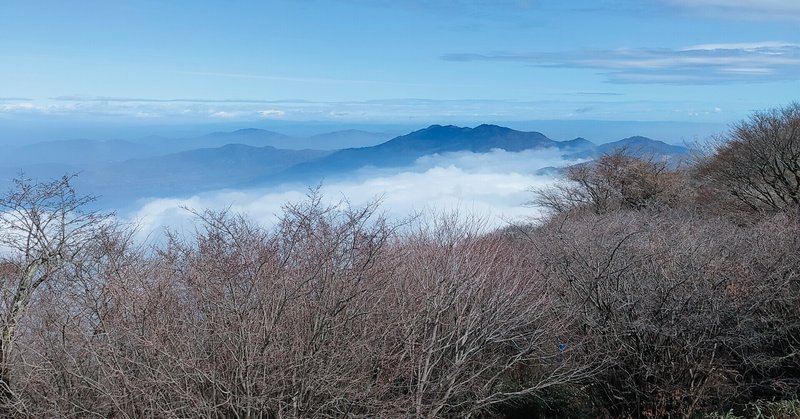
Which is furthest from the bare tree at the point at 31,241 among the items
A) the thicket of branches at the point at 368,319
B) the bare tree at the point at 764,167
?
the bare tree at the point at 764,167

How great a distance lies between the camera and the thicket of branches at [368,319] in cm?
1177

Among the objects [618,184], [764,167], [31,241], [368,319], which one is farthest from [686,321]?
[618,184]

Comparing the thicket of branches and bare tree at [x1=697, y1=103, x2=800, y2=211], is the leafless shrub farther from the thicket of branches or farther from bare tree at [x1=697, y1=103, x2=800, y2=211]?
bare tree at [x1=697, y1=103, x2=800, y2=211]

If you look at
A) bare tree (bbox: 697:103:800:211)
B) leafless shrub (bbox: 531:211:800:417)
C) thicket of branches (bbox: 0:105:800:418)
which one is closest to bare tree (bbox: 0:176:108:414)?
thicket of branches (bbox: 0:105:800:418)

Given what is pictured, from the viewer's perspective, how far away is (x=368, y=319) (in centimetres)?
1366

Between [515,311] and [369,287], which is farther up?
[369,287]

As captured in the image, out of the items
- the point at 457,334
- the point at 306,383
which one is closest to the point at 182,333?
the point at 306,383

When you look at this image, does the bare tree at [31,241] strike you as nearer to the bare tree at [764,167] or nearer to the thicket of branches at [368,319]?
the thicket of branches at [368,319]

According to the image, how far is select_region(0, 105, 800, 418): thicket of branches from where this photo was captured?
1177cm

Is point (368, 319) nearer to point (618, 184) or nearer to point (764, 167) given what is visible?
point (764, 167)

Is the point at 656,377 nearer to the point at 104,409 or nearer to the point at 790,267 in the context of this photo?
the point at 790,267

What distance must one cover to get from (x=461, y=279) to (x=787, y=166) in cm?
2493

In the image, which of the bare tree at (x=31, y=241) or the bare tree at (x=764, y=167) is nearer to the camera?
the bare tree at (x=31, y=241)

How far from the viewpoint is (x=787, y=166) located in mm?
33531
